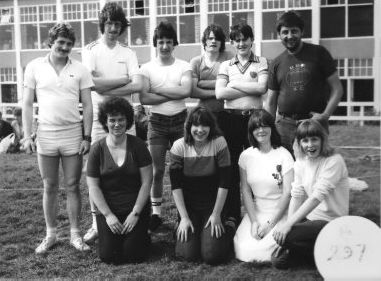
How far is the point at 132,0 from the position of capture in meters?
11.6

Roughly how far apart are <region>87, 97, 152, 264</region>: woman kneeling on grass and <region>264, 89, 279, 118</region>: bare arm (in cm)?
98

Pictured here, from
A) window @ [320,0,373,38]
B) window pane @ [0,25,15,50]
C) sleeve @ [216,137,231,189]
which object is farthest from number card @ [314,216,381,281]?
window pane @ [0,25,15,50]

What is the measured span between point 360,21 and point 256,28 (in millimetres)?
3164

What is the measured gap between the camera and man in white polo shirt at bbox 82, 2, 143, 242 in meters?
3.79

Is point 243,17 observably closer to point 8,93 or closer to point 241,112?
point 8,93

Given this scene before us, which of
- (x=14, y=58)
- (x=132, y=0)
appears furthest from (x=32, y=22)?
(x=132, y=0)

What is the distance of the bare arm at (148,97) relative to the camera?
153 inches

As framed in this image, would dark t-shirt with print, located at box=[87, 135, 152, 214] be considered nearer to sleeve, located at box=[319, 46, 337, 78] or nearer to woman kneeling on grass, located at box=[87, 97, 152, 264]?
woman kneeling on grass, located at box=[87, 97, 152, 264]

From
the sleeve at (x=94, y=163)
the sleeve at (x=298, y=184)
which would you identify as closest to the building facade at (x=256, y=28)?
the sleeve at (x=94, y=163)

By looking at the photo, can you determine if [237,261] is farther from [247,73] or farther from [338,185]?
[247,73]

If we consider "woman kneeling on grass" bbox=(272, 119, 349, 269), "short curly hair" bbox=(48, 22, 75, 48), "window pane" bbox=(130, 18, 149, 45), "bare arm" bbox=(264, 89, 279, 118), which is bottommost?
"woman kneeling on grass" bbox=(272, 119, 349, 269)

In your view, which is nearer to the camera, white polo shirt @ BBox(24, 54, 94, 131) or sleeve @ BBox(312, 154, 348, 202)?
sleeve @ BBox(312, 154, 348, 202)

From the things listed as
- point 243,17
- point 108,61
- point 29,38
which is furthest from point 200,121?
point 29,38

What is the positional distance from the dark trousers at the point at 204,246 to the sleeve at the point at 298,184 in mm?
555
